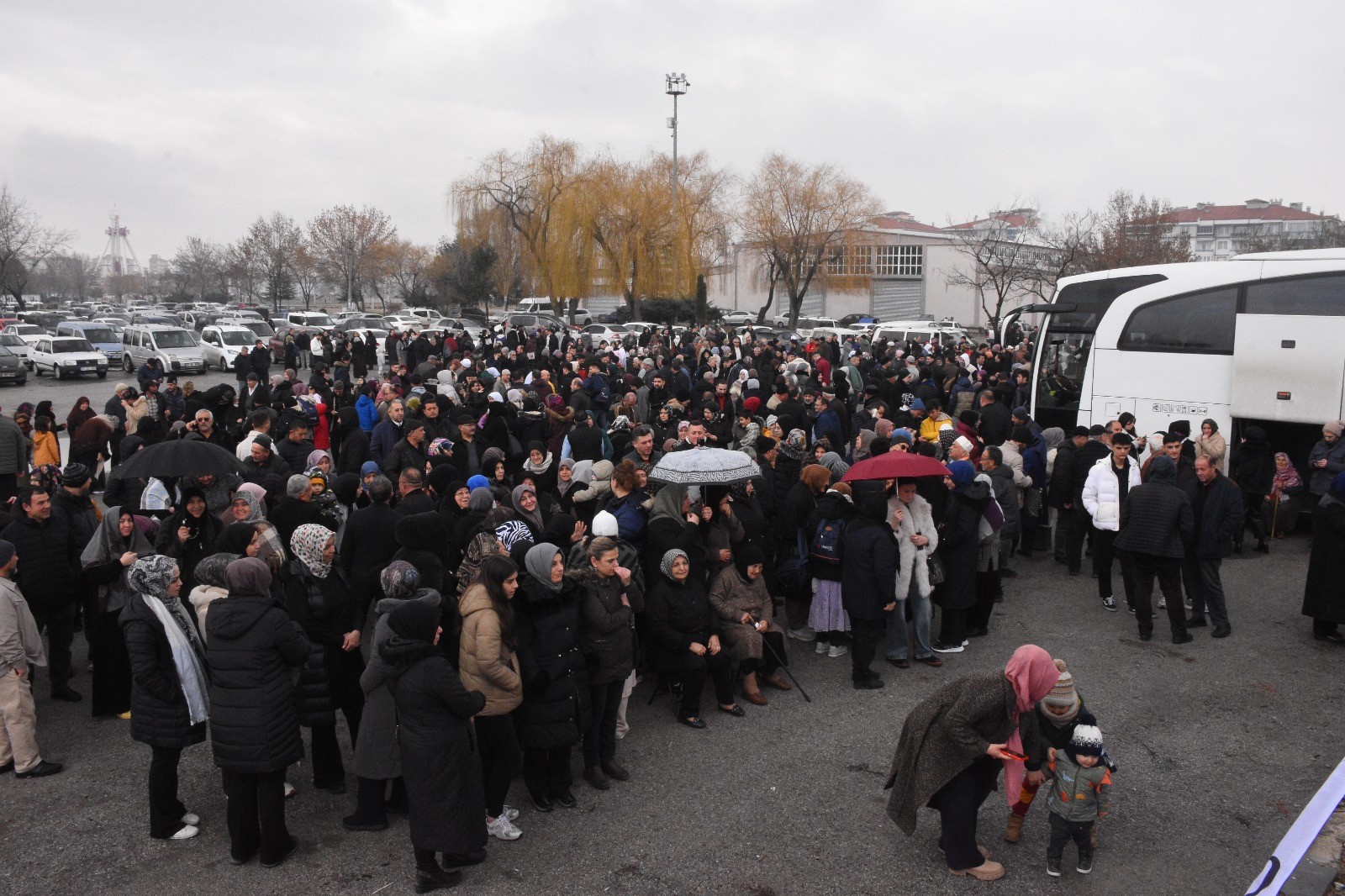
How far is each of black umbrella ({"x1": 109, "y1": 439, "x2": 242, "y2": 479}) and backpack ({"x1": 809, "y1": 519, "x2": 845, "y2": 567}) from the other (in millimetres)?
4510

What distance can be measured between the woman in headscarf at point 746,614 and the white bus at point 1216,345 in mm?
8296

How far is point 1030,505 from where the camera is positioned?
10.5m

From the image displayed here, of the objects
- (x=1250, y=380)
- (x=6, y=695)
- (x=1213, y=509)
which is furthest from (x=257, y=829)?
(x=1250, y=380)

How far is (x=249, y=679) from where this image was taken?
15.4 feet

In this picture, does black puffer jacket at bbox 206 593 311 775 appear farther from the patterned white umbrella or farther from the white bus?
the white bus

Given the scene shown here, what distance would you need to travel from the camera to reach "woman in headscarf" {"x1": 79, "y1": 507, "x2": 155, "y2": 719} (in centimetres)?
641

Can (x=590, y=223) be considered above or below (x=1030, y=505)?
above

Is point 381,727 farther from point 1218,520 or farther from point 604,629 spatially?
point 1218,520

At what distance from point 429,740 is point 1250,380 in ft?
37.1

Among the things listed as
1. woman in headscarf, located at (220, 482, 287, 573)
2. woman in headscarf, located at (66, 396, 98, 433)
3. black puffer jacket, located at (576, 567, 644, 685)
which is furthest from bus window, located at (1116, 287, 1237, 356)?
woman in headscarf, located at (66, 396, 98, 433)

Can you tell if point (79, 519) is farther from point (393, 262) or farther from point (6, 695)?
point (393, 262)

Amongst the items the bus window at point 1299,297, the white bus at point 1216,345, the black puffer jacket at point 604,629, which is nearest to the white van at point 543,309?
the white bus at point 1216,345

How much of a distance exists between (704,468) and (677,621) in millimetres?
1345

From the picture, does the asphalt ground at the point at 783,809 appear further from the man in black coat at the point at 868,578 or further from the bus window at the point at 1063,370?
the bus window at the point at 1063,370
